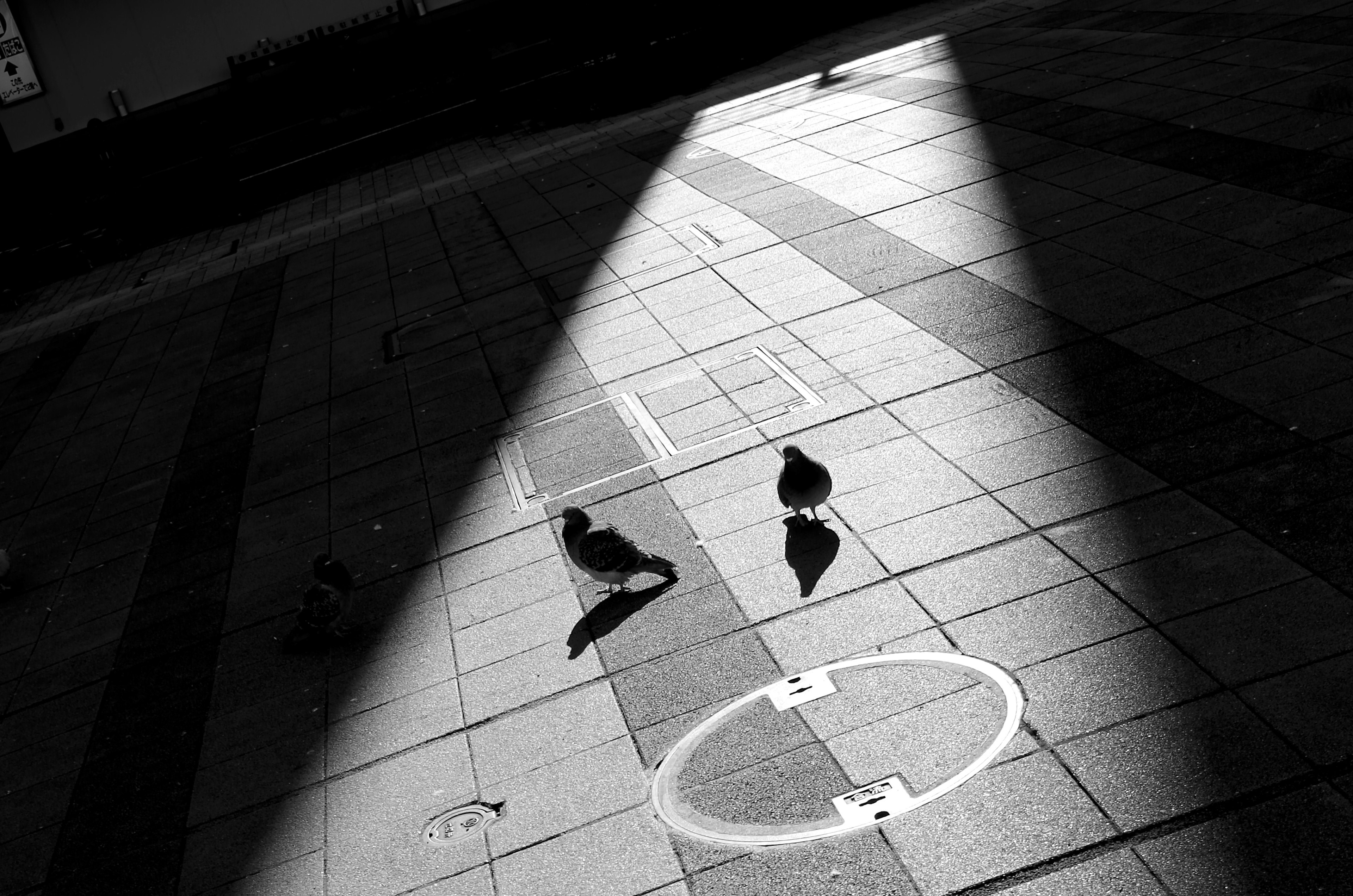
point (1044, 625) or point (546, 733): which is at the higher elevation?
point (1044, 625)

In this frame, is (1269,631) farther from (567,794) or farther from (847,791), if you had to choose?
(567,794)

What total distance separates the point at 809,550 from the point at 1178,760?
287 centimetres

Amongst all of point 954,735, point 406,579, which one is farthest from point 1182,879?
point 406,579

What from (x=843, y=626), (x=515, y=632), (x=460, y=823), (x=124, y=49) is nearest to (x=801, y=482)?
(x=843, y=626)

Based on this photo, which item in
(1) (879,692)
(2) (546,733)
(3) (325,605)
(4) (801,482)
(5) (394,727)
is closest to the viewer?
(1) (879,692)

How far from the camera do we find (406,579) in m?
8.83

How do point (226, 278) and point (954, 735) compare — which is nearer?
point (954, 735)

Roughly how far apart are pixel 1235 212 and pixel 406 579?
7990 mm

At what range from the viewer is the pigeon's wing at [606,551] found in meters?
7.36

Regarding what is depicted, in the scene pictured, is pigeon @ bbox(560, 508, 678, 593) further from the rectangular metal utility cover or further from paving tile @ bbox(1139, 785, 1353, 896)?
paving tile @ bbox(1139, 785, 1353, 896)

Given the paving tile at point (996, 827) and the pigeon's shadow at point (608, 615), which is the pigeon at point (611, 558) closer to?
the pigeon's shadow at point (608, 615)

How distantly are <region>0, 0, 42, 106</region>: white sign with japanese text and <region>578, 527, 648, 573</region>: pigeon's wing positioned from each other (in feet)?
86.7

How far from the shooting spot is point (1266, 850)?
4.69m

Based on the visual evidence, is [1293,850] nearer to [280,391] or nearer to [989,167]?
[989,167]
